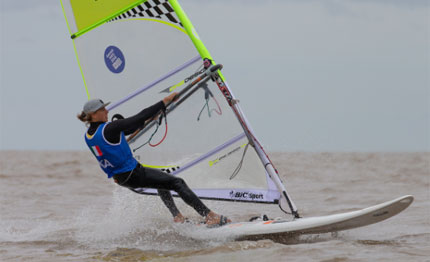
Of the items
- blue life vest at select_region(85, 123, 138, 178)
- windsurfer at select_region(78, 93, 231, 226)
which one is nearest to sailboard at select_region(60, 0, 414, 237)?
windsurfer at select_region(78, 93, 231, 226)

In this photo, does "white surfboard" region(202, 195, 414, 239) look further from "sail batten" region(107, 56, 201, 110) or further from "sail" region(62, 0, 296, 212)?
"sail batten" region(107, 56, 201, 110)

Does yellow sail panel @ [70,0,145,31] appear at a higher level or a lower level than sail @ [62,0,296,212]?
higher

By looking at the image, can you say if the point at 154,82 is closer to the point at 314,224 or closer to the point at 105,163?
the point at 105,163

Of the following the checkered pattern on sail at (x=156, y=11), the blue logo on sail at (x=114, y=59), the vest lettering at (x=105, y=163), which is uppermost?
the checkered pattern on sail at (x=156, y=11)

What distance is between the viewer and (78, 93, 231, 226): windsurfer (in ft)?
18.8

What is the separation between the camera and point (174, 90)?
6418 mm

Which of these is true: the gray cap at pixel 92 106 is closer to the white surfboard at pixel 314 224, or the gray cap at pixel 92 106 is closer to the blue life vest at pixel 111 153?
the blue life vest at pixel 111 153

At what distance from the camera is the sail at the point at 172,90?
624 centimetres

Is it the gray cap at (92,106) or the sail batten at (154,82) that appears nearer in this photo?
the gray cap at (92,106)

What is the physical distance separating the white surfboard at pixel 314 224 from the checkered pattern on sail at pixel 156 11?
208cm

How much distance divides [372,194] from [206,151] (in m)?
5.82

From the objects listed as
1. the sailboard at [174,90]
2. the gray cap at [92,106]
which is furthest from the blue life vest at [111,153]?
the sailboard at [174,90]

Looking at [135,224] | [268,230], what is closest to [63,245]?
[135,224]

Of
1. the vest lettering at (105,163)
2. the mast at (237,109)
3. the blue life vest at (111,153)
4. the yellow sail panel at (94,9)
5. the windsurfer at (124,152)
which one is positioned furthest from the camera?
the yellow sail panel at (94,9)
